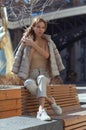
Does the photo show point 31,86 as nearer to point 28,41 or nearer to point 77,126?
point 28,41

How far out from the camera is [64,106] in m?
6.18

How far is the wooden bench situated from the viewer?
4862 mm

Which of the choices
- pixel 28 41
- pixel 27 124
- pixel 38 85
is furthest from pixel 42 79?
pixel 27 124

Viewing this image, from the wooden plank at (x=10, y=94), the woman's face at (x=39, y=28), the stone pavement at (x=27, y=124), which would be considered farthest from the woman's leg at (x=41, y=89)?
the woman's face at (x=39, y=28)

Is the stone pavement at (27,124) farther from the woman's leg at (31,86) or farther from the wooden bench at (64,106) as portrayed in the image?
the woman's leg at (31,86)

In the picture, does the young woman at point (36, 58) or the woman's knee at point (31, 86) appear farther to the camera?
the young woman at point (36, 58)

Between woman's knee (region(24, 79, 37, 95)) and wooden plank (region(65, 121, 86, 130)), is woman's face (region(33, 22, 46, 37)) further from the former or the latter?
wooden plank (region(65, 121, 86, 130))

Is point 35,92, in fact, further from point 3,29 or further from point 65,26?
point 65,26

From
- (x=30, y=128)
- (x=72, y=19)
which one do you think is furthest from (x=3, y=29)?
(x=72, y=19)

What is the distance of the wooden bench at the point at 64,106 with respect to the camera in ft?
16.0

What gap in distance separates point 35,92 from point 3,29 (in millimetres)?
9073

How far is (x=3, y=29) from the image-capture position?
13.9 m

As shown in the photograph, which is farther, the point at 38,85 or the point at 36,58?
the point at 36,58

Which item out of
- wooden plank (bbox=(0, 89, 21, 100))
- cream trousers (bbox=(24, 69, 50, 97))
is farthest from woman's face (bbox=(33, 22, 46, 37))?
wooden plank (bbox=(0, 89, 21, 100))
